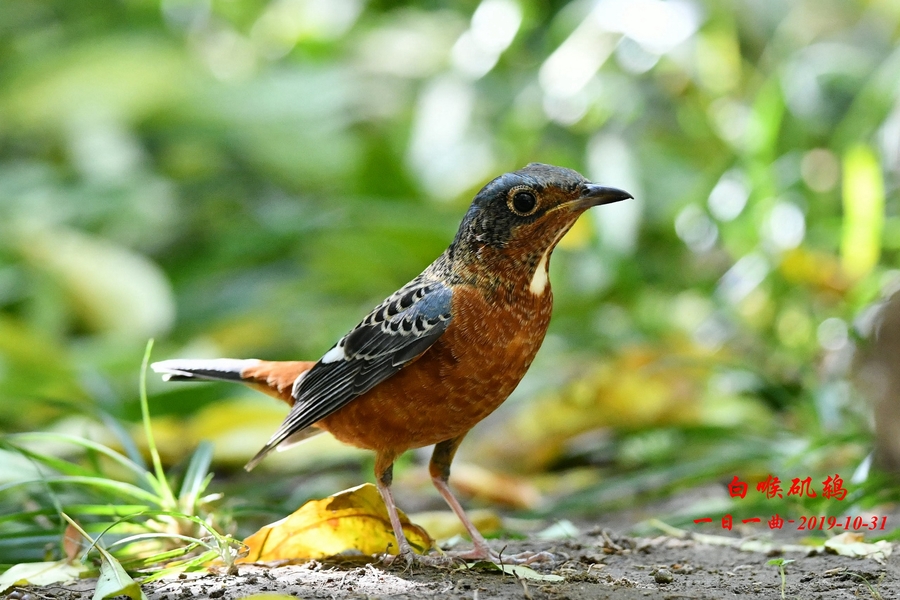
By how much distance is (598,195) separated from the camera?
9.19 ft

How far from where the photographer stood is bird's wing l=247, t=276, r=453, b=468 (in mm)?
2871

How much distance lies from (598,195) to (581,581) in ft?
3.70

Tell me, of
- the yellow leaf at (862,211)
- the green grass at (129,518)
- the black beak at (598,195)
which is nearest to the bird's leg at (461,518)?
the green grass at (129,518)

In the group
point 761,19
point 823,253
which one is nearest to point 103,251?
point 823,253

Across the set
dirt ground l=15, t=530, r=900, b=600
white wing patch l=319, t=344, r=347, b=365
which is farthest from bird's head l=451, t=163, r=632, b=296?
dirt ground l=15, t=530, r=900, b=600

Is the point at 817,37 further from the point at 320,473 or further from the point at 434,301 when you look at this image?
the point at 434,301

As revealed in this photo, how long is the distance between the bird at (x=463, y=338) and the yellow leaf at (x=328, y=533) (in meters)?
0.08

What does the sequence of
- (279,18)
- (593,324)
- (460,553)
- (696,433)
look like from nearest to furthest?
(460,553) < (696,433) < (593,324) < (279,18)

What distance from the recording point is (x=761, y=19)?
26.5ft

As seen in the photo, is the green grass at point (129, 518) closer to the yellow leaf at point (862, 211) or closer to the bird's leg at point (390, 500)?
the bird's leg at point (390, 500)

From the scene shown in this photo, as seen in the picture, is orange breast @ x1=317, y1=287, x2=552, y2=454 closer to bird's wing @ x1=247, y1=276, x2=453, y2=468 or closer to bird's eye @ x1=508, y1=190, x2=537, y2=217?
bird's wing @ x1=247, y1=276, x2=453, y2=468

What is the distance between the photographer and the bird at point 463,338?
9.21 feet

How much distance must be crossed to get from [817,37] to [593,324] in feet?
18.5

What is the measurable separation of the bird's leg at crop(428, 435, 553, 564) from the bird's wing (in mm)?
398
